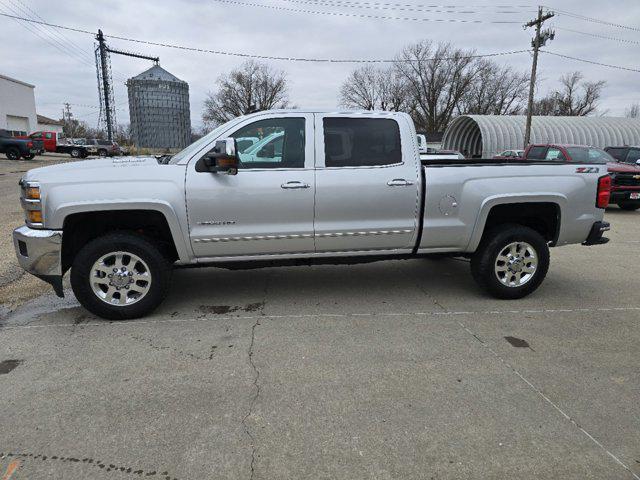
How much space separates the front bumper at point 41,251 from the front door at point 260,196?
1176 millimetres

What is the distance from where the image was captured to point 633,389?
10.2ft

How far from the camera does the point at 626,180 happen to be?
38.9 ft

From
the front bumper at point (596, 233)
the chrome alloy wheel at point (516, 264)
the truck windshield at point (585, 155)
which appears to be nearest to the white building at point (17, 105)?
the truck windshield at point (585, 155)

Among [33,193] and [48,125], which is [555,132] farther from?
[48,125]

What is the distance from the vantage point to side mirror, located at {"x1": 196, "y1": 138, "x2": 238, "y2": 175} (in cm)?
388

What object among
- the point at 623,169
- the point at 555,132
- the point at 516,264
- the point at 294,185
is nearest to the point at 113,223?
the point at 294,185

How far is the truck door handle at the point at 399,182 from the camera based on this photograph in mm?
4445

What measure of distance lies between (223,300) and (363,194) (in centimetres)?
192

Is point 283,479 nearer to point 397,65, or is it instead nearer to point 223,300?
point 223,300

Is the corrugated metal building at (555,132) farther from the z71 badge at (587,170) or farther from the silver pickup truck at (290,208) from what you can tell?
the silver pickup truck at (290,208)

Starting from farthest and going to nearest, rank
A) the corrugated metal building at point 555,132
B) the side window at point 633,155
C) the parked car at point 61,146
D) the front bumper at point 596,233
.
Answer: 1. the parked car at point 61,146
2. the corrugated metal building at point 555,132
3. the side window at point 633,155
4. the front bumper at point 596,233

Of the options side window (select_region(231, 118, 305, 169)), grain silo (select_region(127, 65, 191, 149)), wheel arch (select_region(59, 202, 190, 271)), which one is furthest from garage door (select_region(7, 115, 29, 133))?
side window (select_region(231, 118, 305, 169))

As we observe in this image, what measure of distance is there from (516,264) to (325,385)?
2820 mm

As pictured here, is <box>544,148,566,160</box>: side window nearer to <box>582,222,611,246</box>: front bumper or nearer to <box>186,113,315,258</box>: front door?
<box>582,222,611,246</box>: front bumper
